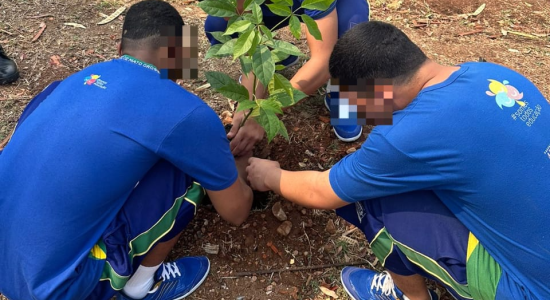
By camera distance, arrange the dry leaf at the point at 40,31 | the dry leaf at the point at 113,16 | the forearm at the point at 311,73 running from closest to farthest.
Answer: the forearm at the point at 311,73 < the dry leaf at the point at 40,31 < the dry leaf at the point at 113,16

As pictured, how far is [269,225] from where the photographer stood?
7.42 ft

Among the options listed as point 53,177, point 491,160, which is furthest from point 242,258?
point 491,160

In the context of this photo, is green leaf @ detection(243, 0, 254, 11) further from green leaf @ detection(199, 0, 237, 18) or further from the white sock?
the white sock

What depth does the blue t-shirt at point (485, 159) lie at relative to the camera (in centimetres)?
138

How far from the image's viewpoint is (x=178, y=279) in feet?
6.67

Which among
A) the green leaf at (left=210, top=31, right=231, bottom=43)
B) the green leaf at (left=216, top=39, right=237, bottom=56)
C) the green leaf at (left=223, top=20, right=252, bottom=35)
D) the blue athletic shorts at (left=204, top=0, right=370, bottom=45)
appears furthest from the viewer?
the blue athletic shorts at (left=204, top=0, right=370, bottom=45)

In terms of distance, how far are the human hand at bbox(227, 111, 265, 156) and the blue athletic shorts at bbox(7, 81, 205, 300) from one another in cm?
39

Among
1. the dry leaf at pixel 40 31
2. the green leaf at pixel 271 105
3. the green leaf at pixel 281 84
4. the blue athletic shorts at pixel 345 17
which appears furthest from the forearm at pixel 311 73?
the dry leaf at pixel 40 31

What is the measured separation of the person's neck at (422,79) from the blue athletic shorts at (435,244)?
351 millimetres

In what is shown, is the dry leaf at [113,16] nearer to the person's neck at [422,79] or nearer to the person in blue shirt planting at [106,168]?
the person in blue shirt planting at [106,168]

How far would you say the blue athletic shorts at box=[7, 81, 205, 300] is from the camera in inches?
62.6

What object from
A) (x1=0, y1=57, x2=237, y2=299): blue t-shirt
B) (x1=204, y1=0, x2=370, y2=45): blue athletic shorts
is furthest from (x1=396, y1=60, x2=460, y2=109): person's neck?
(x1=204, y1=0, x2=370, y2=45): blue athletic shorts

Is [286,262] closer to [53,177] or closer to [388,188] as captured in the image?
[388,188]

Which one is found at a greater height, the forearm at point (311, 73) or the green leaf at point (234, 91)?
the green leaf at point (234, 91)
